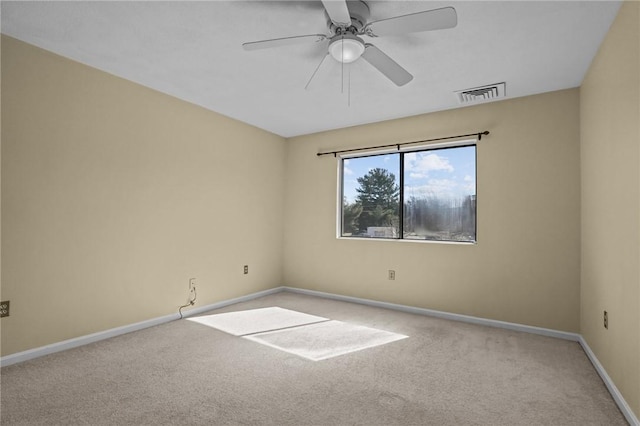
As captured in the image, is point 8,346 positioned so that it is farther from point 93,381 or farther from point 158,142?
point 158,142

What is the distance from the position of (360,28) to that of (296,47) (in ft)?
2.00

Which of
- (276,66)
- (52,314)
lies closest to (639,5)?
(276,66)

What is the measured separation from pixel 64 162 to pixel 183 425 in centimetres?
224

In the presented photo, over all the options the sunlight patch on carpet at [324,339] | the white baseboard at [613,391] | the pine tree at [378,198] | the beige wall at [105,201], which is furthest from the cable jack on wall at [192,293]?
the white baseboard at [613,391]

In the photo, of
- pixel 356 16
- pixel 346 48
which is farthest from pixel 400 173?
pixel 356 16

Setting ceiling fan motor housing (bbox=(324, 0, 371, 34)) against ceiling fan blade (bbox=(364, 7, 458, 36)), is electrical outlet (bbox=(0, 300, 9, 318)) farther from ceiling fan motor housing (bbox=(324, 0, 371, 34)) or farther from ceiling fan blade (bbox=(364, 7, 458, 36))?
ceiling fan blade (bbox=(364, 7, 458, 36))

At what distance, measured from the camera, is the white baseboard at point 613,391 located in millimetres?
1750

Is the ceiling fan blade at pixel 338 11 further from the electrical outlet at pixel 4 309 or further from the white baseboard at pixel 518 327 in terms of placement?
the electrical outlet at pixel 4 309

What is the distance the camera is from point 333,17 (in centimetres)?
182

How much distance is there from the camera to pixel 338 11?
1741 mm

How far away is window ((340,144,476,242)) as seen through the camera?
379 cm

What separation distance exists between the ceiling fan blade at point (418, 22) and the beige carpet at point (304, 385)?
2.14 metres

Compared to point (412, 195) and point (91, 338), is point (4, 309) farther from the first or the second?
point (412, 195)

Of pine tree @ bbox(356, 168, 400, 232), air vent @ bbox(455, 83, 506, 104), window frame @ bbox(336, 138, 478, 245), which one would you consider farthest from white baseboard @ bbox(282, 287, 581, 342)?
air vent @ bbox(455, 83, 506, 104)
